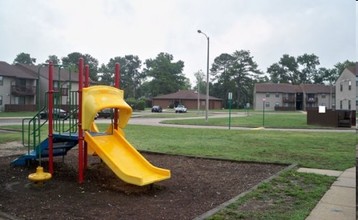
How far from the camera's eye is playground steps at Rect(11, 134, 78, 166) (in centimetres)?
835

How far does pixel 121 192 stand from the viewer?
22.8 ft

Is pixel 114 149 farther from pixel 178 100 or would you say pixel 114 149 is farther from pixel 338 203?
pixel 178 100

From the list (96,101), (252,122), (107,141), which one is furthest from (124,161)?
(252,122)

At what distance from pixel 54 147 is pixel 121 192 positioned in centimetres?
278

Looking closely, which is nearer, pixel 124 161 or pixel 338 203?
pixel 338 203

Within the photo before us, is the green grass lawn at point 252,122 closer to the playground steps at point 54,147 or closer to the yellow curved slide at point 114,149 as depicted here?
the playground steps at point 54,147

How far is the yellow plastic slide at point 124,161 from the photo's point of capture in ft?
22.5

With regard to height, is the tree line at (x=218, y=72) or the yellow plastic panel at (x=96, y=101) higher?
the tree line at (x=218, y=72)

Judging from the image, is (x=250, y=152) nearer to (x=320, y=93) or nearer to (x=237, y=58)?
(x=320, y=93)

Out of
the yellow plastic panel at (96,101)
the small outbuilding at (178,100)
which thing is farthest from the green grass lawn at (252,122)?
the small outbuilding at (178,100)

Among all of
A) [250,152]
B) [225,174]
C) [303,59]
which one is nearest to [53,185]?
[225,174]

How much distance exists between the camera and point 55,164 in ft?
31.8

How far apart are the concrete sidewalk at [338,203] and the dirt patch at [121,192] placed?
147 centimetres

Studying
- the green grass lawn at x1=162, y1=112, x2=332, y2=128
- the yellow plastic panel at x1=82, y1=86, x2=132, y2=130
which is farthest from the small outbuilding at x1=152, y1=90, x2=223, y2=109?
the yellow plastic panel at x1=82, y1=86, x2=132, y2=130
